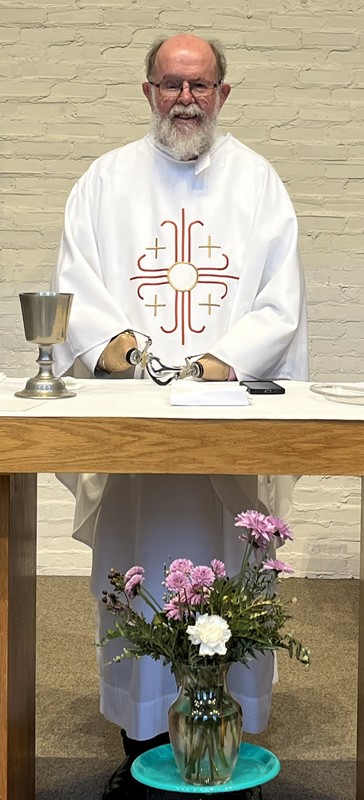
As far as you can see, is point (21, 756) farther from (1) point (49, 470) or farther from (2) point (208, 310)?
(2) point (208, 310)

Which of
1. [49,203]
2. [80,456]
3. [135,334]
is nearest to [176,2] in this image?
[49,203]

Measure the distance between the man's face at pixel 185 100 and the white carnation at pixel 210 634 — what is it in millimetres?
1447

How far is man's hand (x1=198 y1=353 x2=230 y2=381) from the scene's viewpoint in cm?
277

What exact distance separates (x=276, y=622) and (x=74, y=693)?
1.72 metres

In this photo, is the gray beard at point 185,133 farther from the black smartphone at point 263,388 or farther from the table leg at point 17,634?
the table leg at point 17,634

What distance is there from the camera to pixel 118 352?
2.82 meters

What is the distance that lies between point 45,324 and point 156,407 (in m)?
0.31

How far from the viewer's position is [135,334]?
293 centimetres

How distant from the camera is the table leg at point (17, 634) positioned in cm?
222

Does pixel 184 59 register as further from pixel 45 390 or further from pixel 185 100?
pixel 45 390

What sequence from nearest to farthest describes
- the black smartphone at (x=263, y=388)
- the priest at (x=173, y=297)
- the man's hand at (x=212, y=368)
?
the black smartphone at (x=263, y=388)
the man's hand at (x=212, y=368)
the priest at (x=173, y=297)

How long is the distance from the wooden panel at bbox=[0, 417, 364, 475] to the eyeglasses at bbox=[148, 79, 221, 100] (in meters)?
1.31

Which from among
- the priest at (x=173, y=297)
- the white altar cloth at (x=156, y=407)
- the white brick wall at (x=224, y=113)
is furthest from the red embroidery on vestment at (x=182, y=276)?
the white brick wall at (x=224, y=113)

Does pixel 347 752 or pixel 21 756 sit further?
pixel 347 752
